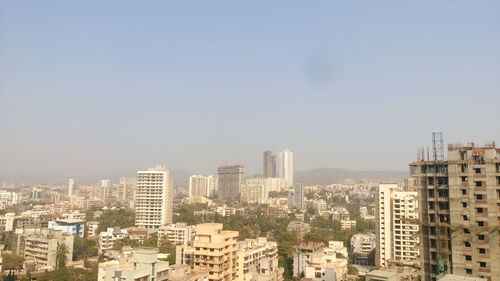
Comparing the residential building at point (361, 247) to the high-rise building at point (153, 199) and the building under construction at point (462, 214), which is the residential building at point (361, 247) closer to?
the building under construction at point (462, 214)

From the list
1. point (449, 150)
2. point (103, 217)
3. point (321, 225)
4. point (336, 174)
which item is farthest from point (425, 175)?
point (336, 174)

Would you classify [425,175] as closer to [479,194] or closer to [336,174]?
[479,194]

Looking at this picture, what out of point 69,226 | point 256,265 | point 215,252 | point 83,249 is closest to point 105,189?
point 69,226

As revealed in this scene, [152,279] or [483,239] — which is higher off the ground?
[483,239]

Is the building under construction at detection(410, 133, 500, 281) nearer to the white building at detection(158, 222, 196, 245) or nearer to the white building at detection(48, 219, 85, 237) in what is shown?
the white building at detection(158, 222, 196, 245)

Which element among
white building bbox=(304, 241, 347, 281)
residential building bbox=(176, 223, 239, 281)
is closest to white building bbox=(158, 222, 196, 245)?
white building bbox=(304, 241, 347, 281)

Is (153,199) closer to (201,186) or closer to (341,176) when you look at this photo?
(201,186)
